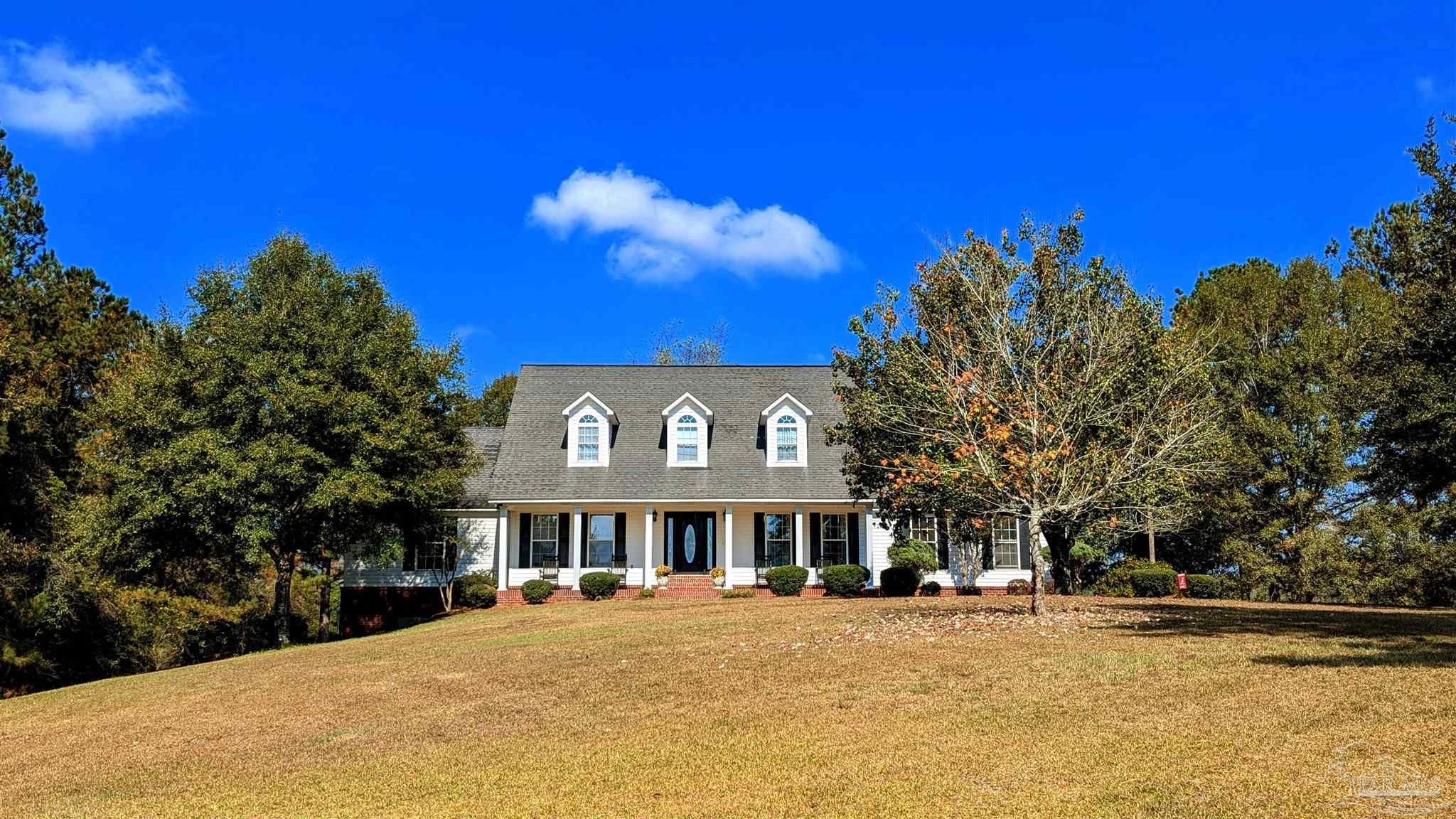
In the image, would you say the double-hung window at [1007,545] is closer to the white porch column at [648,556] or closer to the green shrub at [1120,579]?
the green shrub at [1120,579]

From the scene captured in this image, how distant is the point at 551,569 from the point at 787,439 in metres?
8.22

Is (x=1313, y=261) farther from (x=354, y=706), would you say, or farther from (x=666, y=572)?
(x=354, y=706)

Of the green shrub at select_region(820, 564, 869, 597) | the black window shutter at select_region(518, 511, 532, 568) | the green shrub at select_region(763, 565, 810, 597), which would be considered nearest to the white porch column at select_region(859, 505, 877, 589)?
the green shrub at select_region(820, 564, 869, 597)

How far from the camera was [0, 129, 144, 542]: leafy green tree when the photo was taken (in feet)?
82.4

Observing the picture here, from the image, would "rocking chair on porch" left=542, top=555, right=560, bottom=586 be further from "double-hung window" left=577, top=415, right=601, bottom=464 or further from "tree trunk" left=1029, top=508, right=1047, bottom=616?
"tree trunk" left=1029, top=508, right=1047, bottom=616

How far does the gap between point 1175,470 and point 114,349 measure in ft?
90.8

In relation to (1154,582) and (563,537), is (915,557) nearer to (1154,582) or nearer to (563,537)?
(1154,582)

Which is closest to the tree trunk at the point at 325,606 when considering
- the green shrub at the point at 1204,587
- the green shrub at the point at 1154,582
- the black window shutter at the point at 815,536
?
the black window shutter at the point at 815,536

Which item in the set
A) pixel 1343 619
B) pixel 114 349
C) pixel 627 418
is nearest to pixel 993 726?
pixel 1343 619

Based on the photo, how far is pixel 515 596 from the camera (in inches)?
1186

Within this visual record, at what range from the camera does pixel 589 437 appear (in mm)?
32188

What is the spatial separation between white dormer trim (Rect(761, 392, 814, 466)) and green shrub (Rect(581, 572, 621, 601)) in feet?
20.4

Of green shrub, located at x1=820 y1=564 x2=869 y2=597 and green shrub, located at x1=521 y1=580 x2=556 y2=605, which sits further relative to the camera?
green shrub, located at x1=521 y1=580 x2=556 y2=605

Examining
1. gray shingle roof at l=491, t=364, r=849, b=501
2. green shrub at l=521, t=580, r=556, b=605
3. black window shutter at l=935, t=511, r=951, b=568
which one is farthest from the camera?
black window shutter at l=935, t=511, r=951, b=568
